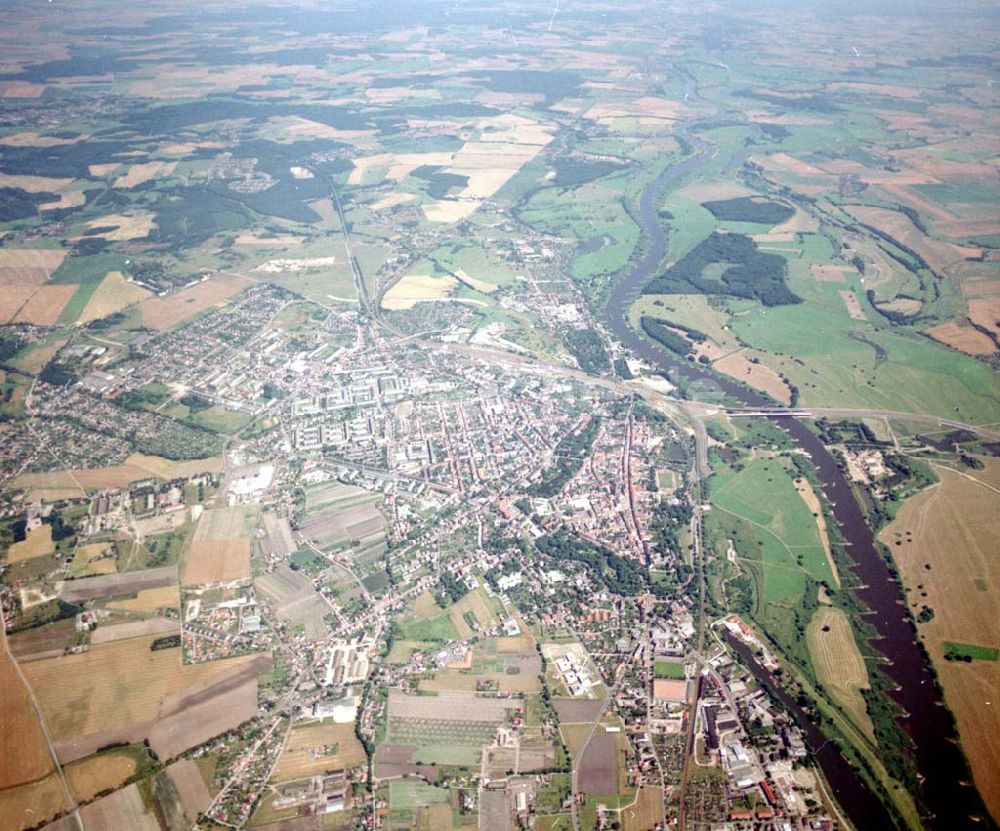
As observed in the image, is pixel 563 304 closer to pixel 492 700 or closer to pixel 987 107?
pixel 492 700

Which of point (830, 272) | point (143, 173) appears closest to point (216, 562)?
point (830, 272)

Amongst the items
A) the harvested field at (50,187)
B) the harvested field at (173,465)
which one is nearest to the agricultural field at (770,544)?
the harvested field at (173,465)

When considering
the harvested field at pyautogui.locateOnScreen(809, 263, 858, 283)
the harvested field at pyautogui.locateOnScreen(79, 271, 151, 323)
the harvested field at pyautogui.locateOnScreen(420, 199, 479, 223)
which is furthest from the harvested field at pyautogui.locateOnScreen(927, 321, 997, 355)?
the harvested field at pyautogui.locateOnScreen(79, 271, 151, 323)

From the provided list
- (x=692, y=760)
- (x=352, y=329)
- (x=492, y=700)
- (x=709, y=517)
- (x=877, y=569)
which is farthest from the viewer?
(x=352, y=329)

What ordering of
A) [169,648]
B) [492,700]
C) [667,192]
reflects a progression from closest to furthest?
[492,700], [169,648], [667,192]

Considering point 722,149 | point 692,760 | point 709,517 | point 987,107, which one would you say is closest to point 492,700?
point 692,760

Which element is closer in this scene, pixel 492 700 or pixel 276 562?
pixel 492 700

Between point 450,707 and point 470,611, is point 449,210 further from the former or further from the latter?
point 450,707

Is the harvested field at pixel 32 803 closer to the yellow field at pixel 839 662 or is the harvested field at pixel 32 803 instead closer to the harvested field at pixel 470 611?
the harvested field at pixel 470 611
